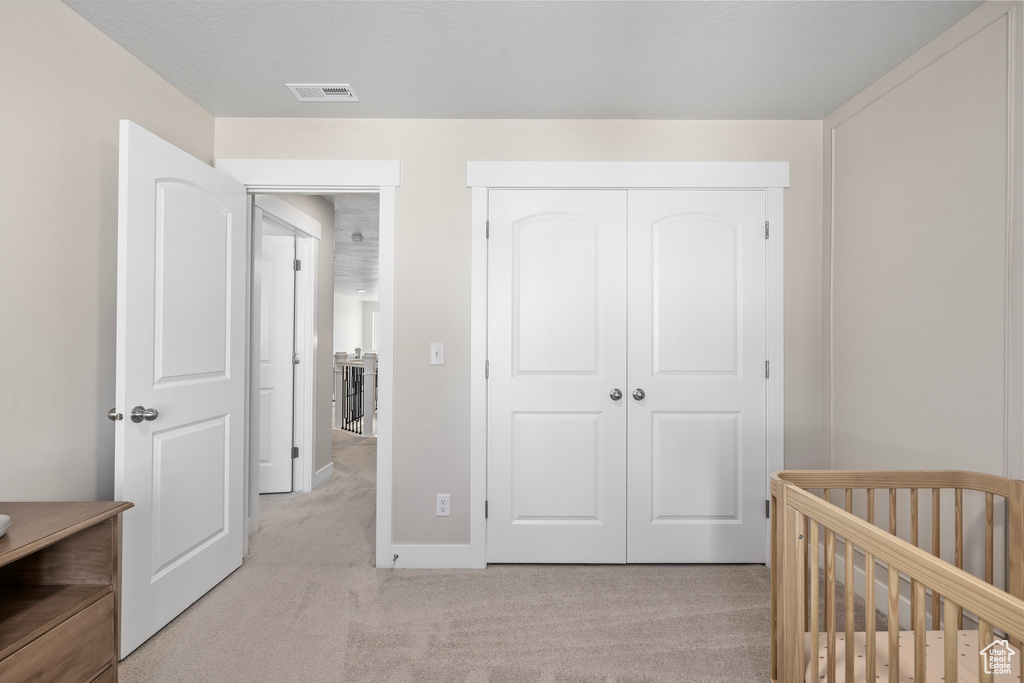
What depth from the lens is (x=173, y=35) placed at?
1898 millimetres

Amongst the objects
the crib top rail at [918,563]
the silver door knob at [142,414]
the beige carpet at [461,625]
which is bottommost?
the beige carpet at [461,625]

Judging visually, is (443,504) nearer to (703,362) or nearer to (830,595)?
(703,362)

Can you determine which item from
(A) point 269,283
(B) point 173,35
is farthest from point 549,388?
(A) point 269,283

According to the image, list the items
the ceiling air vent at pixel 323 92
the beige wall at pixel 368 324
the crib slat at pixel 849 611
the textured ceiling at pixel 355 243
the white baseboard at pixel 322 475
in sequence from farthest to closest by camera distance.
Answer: the beige wall at pixel 368 324 < the textured ceiling at pixel 355 243 < the white baseboard at pixel 322 475 < the ceiling air vent at pixel 323 92 < the crib slat at pixel 849 611

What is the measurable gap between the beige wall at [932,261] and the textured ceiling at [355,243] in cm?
255

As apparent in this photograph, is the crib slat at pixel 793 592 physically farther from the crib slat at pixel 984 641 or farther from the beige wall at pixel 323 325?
the beige wall at pixel 323 325

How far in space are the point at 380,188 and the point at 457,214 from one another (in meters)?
0.41

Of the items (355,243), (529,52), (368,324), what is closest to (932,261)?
(529,52)

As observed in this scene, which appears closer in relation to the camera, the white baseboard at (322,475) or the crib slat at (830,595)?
the crib slat at (830,595)

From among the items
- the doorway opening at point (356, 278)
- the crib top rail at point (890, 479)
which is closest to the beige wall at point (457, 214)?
the doorway opening at point (356, 278)

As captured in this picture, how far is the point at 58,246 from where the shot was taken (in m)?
1.73

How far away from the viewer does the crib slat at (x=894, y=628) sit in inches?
39.9

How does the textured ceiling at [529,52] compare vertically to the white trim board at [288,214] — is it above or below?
above

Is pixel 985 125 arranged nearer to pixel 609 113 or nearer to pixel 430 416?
pixel 609 113
